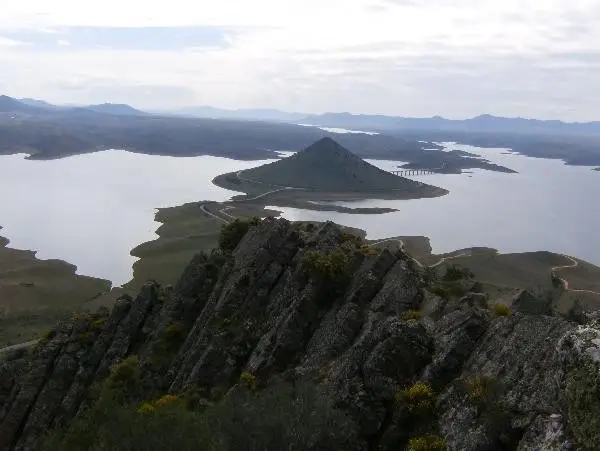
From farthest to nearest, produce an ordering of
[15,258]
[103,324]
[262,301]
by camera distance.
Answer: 1. [15,258]
2. [103,324]
3. [262,301]

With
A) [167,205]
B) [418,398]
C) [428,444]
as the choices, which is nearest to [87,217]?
[167,205]

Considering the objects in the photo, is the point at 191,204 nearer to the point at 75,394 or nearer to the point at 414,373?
the point at 75,394

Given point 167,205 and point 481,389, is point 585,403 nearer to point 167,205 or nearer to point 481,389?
point 481,389

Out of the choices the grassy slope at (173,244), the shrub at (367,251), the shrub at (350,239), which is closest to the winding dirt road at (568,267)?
the grassy slope at (173,244)

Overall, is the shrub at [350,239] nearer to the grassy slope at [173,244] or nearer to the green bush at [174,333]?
the green bush at [174,333]

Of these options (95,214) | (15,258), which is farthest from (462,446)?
(95,214)
